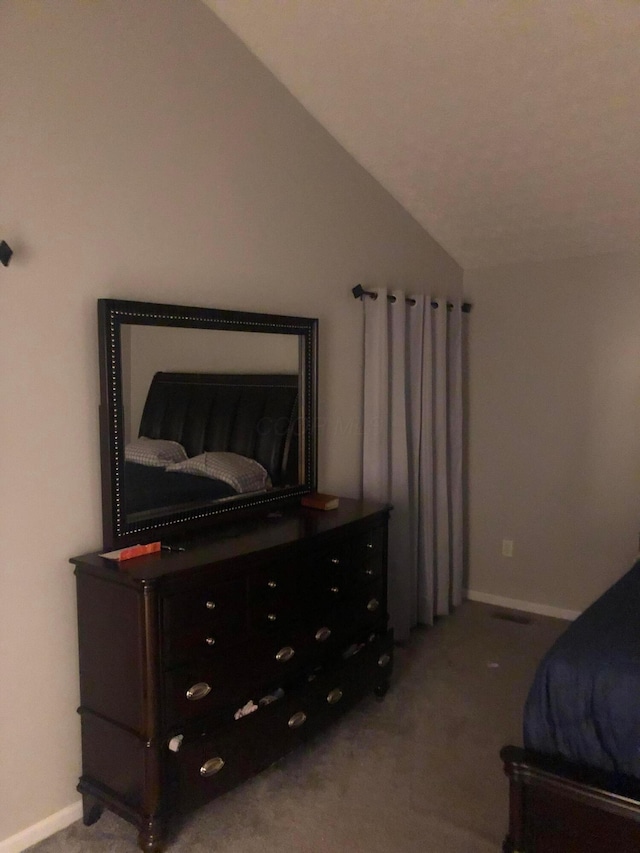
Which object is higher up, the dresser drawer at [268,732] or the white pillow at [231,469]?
the white pillow at [231,469]

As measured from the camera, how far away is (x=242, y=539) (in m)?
2.21

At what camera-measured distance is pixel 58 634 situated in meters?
2.00

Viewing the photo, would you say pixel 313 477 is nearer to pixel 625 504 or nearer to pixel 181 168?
pixel 181 168

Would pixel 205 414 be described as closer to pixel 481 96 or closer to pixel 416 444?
pixel 416 444

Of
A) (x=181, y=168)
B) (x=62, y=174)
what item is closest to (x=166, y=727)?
(x=62, y=174)

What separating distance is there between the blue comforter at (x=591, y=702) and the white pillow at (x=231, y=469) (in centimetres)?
126

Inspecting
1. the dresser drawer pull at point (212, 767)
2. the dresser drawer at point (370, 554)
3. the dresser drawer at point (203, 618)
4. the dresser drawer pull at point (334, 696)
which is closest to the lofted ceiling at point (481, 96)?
the dresser drawer at point (370, 554)

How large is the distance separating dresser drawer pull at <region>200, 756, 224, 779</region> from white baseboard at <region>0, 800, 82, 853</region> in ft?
1.48

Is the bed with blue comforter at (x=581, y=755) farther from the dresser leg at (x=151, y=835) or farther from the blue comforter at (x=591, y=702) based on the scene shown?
the dresser leg at (x=151, y=835)

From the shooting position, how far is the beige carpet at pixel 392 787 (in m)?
1.98

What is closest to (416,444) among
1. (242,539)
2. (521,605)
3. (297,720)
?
(521,605)

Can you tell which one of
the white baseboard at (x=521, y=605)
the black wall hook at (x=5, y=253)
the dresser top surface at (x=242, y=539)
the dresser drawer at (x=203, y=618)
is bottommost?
the white baseboard at (x=521, y=605)

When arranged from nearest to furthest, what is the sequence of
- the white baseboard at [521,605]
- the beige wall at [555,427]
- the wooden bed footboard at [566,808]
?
the wooden bed footboard at [566,808]
the beige wall at [555,427]
the white baseboard at [521,605]

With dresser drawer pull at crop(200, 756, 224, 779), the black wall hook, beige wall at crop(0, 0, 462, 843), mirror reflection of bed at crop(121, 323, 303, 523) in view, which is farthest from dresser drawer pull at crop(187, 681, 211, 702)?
the black wall hook
